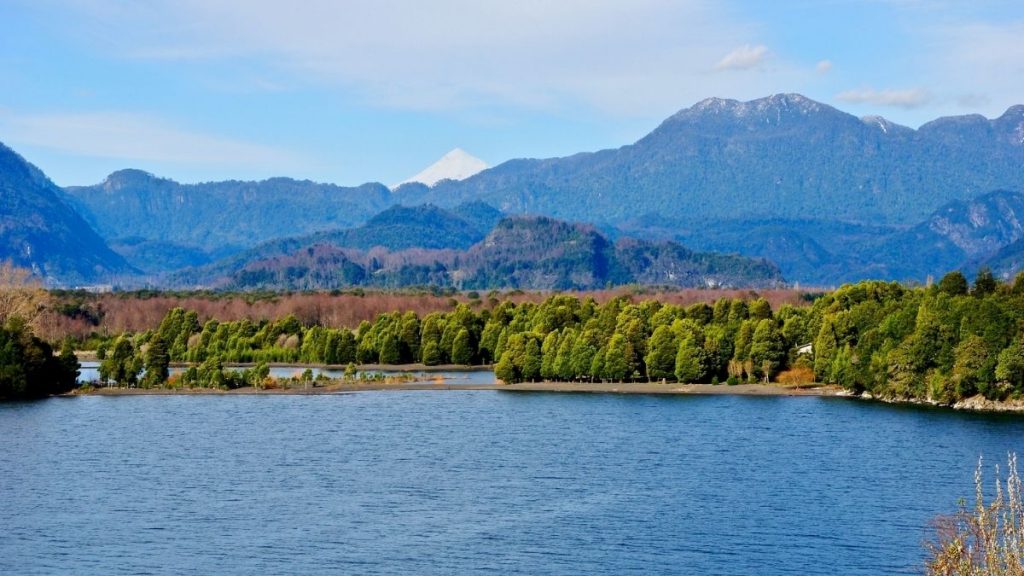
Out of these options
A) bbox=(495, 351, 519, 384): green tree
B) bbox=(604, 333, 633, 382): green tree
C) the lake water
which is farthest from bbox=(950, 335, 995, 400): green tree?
the lake water

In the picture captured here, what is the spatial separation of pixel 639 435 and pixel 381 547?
36.9m

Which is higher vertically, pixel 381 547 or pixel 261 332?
pixel 261 332

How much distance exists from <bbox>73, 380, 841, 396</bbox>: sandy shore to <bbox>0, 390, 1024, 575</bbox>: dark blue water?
407 inches

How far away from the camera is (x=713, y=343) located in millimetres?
125312

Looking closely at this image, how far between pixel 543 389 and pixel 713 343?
53.4ft

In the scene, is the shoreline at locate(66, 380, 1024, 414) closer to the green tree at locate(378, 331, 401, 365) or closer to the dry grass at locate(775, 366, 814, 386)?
the dry grass at locate(775, 366, 814, 386)

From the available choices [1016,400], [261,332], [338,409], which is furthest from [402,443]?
[261,332]

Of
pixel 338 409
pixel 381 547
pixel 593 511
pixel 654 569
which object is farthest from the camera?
pixel 338 409

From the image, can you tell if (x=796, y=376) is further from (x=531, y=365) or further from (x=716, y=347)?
(x=531, y=365)

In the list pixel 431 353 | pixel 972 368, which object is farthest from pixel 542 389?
pixel 972 368

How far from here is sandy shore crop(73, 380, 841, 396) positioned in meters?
119

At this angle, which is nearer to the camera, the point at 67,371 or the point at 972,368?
the point at 972,368

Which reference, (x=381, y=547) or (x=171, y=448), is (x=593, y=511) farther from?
(x=171, y=448)

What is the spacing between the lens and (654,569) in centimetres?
5209
